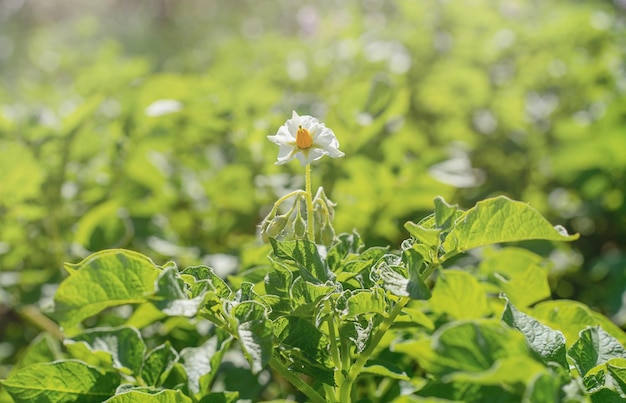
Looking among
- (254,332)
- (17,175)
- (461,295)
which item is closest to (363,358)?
(254,332)

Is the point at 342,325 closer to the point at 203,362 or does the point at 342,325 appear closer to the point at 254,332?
the point at 254,332

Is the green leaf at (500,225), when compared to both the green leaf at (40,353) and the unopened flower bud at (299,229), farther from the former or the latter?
the green leaf at (40,353)

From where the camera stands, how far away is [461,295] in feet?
3.05

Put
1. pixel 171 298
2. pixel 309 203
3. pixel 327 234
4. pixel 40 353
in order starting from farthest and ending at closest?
pixel 40 353
pixel 327 234
pixel 309 203
pixel 171 298

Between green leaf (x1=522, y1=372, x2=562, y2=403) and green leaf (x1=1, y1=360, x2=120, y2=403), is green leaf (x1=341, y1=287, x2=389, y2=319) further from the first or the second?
green leaf (x1=1, y1=360, x2=120, y2=403)

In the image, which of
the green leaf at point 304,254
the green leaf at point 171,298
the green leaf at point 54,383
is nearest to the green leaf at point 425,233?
the green leaf at point 304,254

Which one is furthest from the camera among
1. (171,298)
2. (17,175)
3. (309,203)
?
(17,175)

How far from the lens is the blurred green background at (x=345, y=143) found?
1549 millimetres

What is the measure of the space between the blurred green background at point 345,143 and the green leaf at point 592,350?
0.52m

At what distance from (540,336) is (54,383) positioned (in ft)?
1.85

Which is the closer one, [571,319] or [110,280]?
[110,280]

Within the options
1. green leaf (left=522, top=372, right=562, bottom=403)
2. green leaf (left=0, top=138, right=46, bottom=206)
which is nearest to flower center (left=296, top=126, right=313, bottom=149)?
green leaf (left=522, top=372, right=562, bottom=403)

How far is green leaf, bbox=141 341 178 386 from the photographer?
0.89 meters

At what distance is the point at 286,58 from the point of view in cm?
264
